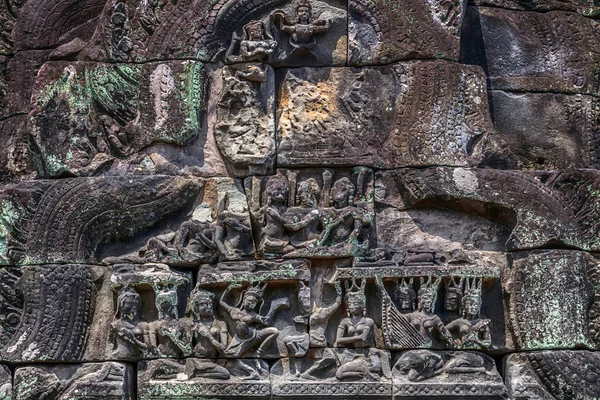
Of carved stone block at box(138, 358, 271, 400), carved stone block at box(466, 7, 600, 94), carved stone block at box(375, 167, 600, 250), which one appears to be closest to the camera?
carved stone block at box(138, 358, 271, 400)

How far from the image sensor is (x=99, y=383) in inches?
352

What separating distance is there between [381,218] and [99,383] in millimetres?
2054

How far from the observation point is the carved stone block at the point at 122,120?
9.35 m

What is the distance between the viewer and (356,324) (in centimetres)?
907

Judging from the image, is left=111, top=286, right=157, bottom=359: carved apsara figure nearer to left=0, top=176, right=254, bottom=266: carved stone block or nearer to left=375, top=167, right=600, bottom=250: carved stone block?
left=0, top=176, right=254, bottom=266: carved stone block

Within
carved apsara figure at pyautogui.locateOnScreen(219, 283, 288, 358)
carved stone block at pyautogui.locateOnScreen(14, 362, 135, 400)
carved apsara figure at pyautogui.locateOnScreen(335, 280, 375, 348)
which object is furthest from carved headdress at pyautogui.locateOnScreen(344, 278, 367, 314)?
carved stone block at pyautogui.locateOnScreen(14, 362, 135, 400)

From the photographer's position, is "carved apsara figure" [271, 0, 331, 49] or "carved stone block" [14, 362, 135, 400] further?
"carved apsara figure" [271, 0, 331, 49]

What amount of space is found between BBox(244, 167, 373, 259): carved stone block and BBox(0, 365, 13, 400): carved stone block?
174cm

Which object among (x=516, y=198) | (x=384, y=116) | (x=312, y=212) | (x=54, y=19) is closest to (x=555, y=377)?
(x=516, y=198)

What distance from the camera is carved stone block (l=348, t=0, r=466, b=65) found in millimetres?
9492

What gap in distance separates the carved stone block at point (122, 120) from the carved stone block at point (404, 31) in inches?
42.2

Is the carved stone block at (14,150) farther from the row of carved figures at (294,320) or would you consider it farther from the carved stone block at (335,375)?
the carved stone block at (335,375)

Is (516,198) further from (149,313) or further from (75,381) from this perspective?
(75,381)

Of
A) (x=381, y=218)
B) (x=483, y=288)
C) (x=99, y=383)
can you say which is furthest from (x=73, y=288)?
(x=483, y=288)
